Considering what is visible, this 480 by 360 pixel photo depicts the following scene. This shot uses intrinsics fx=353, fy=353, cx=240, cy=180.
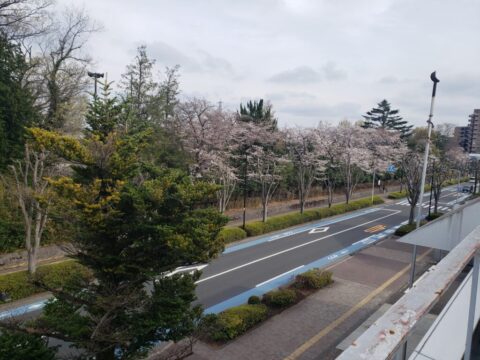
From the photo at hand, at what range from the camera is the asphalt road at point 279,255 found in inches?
575

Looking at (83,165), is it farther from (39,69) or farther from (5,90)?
(39,69)

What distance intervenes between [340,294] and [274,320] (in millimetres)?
3659

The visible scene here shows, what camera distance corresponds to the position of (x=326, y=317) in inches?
477

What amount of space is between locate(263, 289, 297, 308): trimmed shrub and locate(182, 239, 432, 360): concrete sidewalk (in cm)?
28

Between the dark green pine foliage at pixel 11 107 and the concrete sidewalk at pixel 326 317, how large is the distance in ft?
53.3

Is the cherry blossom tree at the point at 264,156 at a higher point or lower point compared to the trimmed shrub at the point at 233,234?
higher

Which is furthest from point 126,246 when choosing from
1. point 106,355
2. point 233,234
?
point 233,234

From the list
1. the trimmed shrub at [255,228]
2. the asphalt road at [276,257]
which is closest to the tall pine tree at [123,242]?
the asphalt road at [276,257]

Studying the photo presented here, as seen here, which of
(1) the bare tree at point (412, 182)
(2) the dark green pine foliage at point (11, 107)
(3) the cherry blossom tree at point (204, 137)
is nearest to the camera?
(2) the dark green pine foliage at point (11, 107)

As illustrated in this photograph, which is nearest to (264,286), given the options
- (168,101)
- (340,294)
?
(340,294)

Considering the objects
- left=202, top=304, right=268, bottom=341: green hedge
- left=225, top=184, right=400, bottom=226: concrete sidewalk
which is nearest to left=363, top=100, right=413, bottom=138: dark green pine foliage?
left=225, top=184, right=400, bottom=226: concrete sidewalk

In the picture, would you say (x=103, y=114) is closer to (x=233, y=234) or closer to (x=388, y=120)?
(x=233, y=234)

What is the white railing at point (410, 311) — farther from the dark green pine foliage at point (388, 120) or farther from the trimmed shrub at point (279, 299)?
the dark green pine foliage at point (388, 120)

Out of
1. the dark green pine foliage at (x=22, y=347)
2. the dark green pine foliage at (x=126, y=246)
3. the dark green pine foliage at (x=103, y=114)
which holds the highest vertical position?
the dark green pine foliage at (x=103, y=114)
